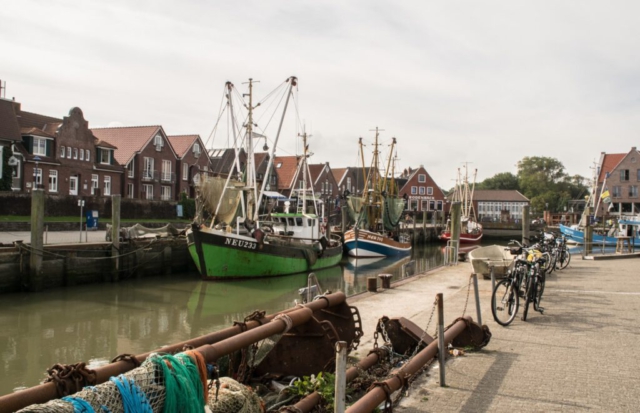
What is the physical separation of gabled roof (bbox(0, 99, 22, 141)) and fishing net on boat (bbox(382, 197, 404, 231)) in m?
28.1

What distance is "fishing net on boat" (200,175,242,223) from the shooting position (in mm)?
25250

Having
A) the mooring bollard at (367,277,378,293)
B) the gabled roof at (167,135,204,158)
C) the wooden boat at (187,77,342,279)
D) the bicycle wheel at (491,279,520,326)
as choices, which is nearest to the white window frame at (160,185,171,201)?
the gabled roof at (167,135,204,158)

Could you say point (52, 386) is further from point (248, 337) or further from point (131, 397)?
point (248, 337)

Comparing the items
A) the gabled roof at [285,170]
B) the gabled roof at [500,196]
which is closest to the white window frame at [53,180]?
the gabled roof at [285,170]

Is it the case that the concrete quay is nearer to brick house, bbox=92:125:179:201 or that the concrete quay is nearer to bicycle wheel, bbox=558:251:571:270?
bicycle wheel, bbox=558:251:571:270

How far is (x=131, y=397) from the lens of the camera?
10.5 feet

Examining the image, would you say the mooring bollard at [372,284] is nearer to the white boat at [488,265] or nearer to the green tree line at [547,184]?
the white boat at [488,265]

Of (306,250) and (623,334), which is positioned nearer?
(623,334)

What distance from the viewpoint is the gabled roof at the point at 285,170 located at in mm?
70062

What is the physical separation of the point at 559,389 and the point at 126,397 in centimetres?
480

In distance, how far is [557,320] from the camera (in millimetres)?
9891

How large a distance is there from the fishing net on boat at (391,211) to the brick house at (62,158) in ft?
76.5

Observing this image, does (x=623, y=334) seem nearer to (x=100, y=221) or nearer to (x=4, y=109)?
(x=100, y=221)

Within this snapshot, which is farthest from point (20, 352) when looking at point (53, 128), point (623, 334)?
point (53, 128)
